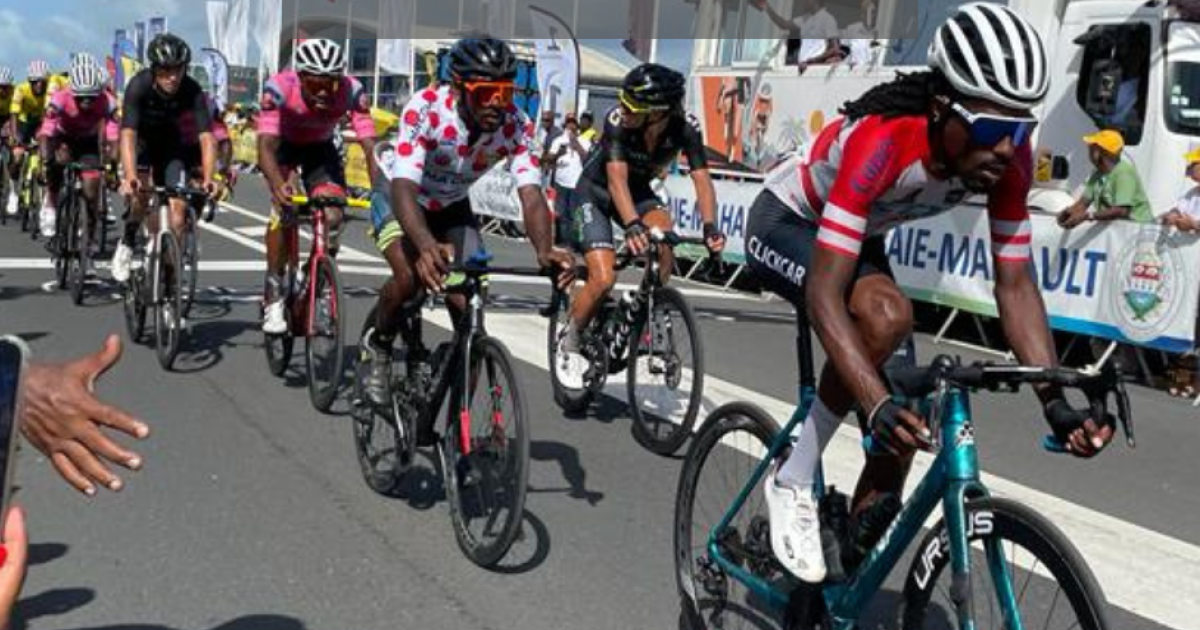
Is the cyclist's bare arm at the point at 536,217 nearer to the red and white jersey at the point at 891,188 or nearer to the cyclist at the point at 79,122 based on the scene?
the red and white jersey at the point at 891,188

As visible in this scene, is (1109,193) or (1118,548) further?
(1109,193)

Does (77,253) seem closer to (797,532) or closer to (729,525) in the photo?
(729,525)

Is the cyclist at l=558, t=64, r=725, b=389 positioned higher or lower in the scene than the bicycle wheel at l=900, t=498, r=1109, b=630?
higher

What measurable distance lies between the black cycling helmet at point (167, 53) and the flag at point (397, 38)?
26835mm

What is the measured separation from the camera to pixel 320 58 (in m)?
6.89

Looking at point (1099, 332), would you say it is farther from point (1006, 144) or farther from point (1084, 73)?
point (1006, 144)

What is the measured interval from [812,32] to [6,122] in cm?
1159

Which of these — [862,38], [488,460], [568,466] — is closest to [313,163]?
[568,466]

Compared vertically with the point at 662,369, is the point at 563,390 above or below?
below

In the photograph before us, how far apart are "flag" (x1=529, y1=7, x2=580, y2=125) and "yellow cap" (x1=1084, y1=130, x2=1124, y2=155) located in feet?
41.3

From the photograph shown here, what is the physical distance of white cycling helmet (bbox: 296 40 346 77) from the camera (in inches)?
271

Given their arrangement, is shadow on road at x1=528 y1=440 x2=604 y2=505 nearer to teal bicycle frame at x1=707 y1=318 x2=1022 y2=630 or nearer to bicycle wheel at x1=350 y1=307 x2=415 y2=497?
bicycle wheel at x1=350 y1=307 x2=415 y2=497

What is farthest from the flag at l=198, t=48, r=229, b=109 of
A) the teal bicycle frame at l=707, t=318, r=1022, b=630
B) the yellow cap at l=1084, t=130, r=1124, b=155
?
the teal bicycle frame at l=707, t=318, r=1022, b=630

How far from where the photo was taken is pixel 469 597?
13.4ft
